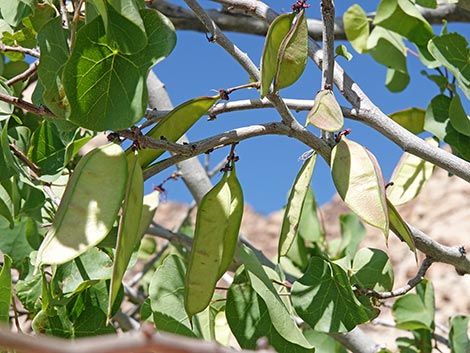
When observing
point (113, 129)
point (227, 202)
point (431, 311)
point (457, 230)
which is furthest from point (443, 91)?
point (457, 230)

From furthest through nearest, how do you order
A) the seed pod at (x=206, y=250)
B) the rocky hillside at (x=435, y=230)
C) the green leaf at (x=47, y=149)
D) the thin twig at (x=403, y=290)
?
the rocky hillside at (x=435, y=230)
the green leaf at (x=47, y=149)
the thin twig at (x=403, y=290)
the seed pod at (x=206, y=250)

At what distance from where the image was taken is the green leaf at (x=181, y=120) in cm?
85

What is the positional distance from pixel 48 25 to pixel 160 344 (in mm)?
626

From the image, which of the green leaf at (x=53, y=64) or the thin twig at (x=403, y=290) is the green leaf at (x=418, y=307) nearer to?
the thin twig at (x=403, y=290)

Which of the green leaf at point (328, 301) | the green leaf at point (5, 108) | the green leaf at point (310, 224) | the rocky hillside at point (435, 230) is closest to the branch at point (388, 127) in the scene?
the green leaf at point (328, 301)

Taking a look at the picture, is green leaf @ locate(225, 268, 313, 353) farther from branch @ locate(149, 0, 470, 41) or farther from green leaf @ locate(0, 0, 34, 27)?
branch @ locate(149, 0, 470, 41)

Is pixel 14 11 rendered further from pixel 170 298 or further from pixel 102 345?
pixel 102 345

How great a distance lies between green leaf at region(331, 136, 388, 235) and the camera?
2.56 ft

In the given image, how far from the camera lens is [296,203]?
0.88 meters

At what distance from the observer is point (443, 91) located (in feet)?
4.62

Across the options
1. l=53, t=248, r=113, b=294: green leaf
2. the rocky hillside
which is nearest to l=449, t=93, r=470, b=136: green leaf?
l=53, t=248, r=113, b=294: green leaf

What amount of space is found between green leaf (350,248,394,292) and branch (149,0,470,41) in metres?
0.84

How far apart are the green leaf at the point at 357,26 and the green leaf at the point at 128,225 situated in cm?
89

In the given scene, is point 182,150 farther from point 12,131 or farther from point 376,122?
point 12,131
